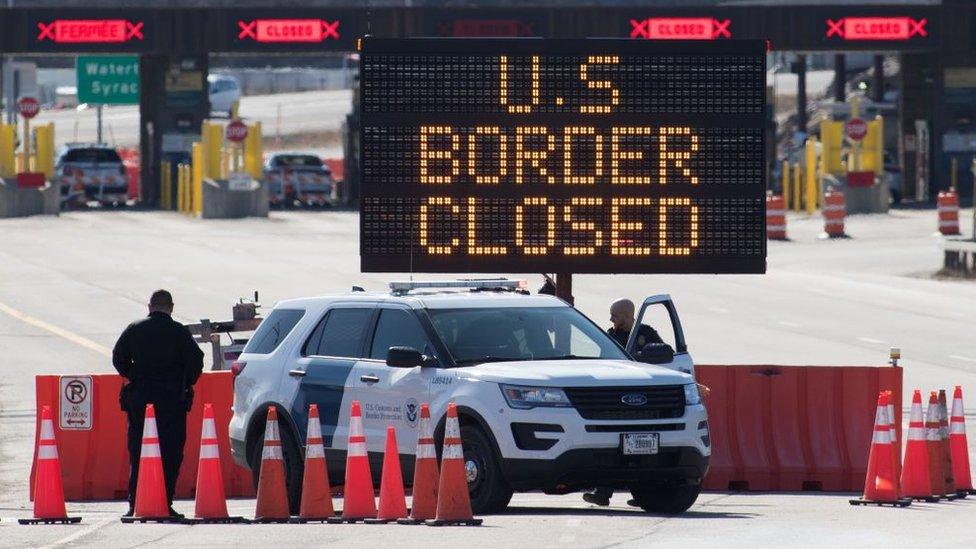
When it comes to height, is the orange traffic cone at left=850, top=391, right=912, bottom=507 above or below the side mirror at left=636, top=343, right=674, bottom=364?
below

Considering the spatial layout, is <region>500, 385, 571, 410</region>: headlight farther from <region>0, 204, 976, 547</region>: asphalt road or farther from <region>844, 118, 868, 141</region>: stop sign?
<region>844, 118, 868, 141</region>: stop sign

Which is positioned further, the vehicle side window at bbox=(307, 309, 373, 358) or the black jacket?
the vehicle side window at bbox=(307, 309, 373, 358)

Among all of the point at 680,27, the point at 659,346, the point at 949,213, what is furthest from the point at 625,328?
the point at 680,27

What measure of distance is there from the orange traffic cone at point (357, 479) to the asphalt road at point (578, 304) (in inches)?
13.0

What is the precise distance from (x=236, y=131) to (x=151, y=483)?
45358mm

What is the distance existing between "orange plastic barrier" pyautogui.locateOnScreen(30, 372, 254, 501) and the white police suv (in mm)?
1367

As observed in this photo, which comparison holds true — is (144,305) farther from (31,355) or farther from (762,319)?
(762,319)

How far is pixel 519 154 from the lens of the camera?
17641mm

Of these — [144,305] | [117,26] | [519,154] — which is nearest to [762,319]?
[144,305]

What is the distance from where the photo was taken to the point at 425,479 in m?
13.7

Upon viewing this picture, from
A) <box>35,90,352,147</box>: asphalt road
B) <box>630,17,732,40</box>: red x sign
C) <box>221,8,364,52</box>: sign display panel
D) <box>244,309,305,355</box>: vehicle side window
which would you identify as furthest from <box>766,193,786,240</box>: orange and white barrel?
<box>35,90,352,147</box>: asphalt road

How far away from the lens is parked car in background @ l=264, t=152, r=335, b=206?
65.5m

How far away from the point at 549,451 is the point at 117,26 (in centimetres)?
4558

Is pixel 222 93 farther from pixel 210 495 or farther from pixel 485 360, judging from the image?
pixel 210 495
